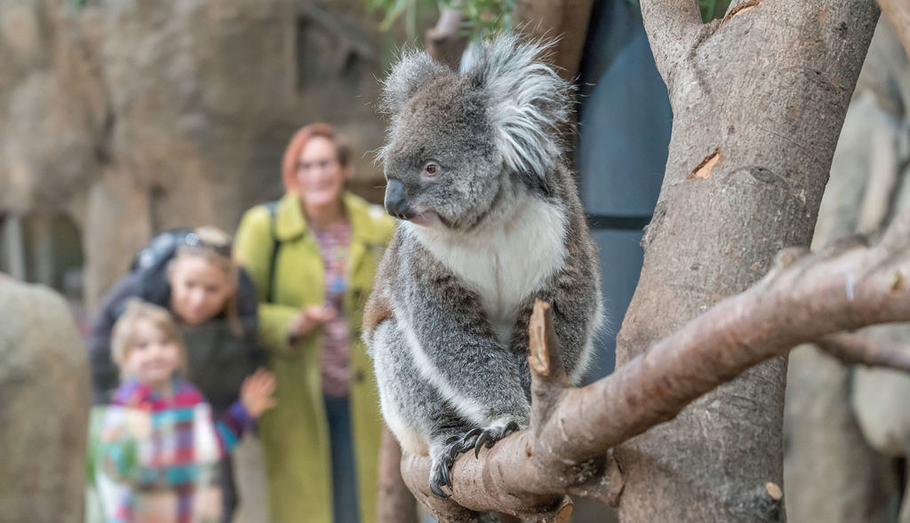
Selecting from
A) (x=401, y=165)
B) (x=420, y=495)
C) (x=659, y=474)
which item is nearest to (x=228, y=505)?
(x=420, y=495)

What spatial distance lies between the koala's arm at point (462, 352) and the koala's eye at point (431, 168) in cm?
18

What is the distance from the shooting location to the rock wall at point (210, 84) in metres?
6.01

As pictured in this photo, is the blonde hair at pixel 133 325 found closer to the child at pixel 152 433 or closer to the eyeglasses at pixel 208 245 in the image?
the child at pixel 152 433

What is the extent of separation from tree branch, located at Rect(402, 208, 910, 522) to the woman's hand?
7.14ft

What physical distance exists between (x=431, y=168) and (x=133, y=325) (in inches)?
80.2

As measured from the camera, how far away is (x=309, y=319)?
11.6 feet

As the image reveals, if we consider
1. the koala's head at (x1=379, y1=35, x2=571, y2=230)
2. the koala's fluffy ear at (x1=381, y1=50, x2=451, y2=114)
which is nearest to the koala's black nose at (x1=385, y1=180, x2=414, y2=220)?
the koala's head at (x1=379, y1=35, x2=571, y2=230)

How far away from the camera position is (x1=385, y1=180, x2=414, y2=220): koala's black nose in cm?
162

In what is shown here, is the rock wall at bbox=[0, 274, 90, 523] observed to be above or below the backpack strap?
below

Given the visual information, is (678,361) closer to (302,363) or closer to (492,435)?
(492,435)

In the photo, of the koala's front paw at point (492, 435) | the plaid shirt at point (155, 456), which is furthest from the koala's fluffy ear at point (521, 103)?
the plaid shirt at point (155, 456)

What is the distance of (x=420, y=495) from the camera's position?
1905 millimetres

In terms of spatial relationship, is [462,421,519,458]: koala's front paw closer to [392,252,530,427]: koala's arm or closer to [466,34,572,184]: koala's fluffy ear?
[392,252,530,427]: koala's arm

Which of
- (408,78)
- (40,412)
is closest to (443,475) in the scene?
(408,78)
